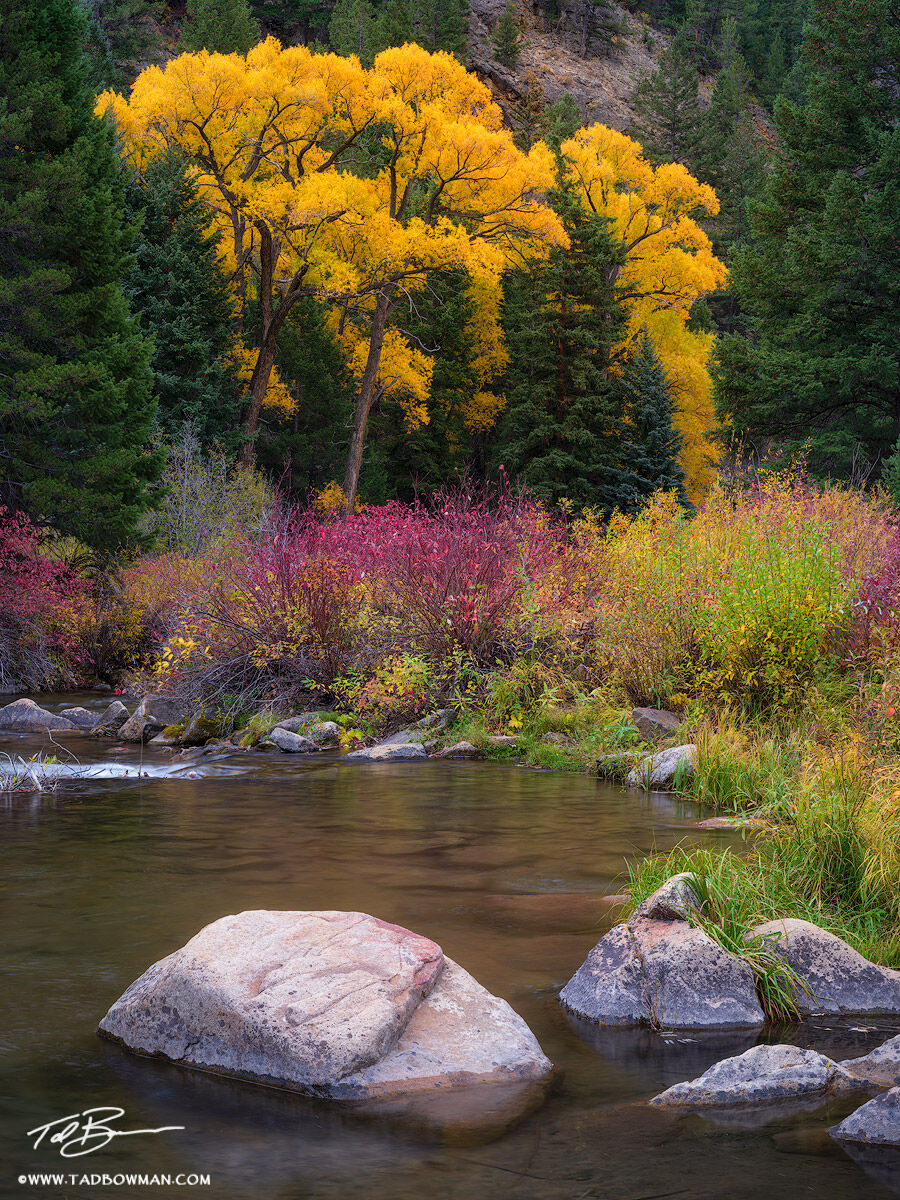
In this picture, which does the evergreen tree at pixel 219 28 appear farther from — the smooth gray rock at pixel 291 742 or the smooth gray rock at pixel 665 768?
the smooth gray rock at pixel 665 768

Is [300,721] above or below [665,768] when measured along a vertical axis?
below

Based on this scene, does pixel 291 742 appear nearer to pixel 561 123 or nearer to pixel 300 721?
pixel 300 721

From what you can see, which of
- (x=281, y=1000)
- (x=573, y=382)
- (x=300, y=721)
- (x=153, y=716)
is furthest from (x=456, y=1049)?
(x=573, y=382)

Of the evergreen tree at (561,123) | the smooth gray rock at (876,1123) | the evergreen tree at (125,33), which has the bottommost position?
the smooth gray rock at (876,1123)

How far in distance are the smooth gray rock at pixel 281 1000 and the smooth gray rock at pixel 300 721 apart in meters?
9.33

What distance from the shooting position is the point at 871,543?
508 inches

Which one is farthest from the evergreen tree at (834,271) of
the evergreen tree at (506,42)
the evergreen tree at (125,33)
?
the evergreen tree at (506,42)

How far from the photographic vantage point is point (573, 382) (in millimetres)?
A: 36812

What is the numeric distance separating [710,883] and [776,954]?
44 cm

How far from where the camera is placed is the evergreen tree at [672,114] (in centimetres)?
5884

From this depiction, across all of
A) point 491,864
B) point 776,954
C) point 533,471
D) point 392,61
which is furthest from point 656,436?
point 776,954

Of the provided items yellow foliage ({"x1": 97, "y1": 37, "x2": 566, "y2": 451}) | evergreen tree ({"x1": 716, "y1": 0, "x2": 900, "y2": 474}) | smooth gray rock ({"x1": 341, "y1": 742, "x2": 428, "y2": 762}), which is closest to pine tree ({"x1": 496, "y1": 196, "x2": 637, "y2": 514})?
yellow foliage ({"x1": 97, "y1": 37, "x2": 566, "y2": 451})
